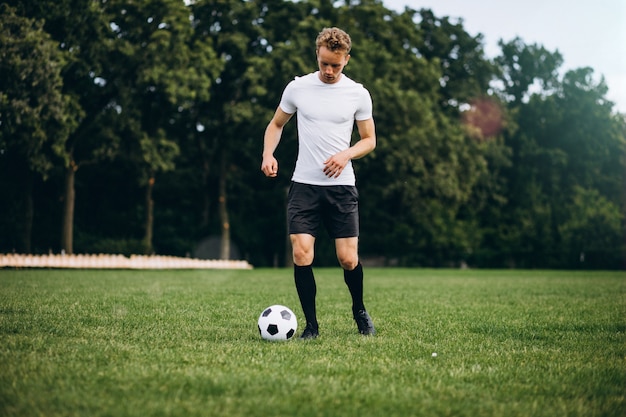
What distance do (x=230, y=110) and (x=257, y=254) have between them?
13868 mm

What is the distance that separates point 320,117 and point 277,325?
6.12ft

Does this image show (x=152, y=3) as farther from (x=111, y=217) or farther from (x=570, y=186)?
(x=570, y=186)

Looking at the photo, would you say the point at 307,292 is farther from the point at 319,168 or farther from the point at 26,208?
the point at 26,208

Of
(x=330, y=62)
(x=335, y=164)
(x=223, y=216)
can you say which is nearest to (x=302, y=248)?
(x=335, y=164)

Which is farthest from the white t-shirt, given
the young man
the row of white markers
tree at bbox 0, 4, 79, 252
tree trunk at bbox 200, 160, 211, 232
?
→ tree trunk at bbox 200, 160, 211, 232

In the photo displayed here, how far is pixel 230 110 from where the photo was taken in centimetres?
3922

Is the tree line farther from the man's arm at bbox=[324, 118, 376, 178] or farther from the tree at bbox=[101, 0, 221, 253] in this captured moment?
the man's arm at bbox=[324, 118, 376, 178]

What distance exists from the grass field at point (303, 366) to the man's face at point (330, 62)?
2294mm

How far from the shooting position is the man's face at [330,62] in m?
6.05

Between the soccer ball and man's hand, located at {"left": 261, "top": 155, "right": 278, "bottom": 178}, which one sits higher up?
man's hand, located at {"left": 261, "top": 155, "right": 278, "bottom": 178}

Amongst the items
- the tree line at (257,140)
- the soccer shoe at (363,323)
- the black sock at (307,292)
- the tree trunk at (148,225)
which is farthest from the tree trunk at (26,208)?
the soccer shoe at (363,323)

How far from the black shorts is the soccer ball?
724mm

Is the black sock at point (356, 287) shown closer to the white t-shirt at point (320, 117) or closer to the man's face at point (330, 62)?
the white t-shirt at point (320, 117)

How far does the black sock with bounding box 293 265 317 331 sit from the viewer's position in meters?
6.42
